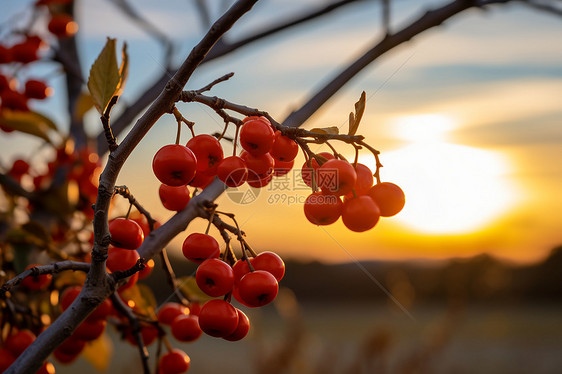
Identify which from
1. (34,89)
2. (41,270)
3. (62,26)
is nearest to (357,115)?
(41,270)

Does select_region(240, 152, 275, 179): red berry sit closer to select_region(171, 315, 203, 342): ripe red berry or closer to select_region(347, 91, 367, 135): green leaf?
select_region(347, 91, 367, 135): green leaf

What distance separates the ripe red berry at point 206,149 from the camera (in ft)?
2.94

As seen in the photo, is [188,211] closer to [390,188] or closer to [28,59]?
[390,188]

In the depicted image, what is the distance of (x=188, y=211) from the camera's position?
1.01 metres

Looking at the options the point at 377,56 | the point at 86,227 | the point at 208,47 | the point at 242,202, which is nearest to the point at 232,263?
the point at 242,202

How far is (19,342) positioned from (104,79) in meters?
0.78

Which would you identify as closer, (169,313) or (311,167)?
(311,167)

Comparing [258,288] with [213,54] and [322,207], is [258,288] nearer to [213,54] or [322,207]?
[322,207]

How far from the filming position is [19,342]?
3.85 feet

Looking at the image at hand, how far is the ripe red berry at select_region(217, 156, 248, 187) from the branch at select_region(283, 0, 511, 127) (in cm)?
43

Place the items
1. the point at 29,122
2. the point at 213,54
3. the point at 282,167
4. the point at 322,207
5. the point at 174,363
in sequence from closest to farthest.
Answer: the point at 322,207, the point at 282,167, the point at 174,363, the point at 213,54, the point at 29,122

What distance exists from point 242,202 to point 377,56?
0.56 metres

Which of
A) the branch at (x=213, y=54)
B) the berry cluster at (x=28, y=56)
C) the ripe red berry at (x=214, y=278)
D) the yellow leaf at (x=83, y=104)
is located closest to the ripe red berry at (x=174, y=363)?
the ripe red berry at (x=214, y=278)

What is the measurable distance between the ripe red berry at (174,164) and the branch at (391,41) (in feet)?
1.64
